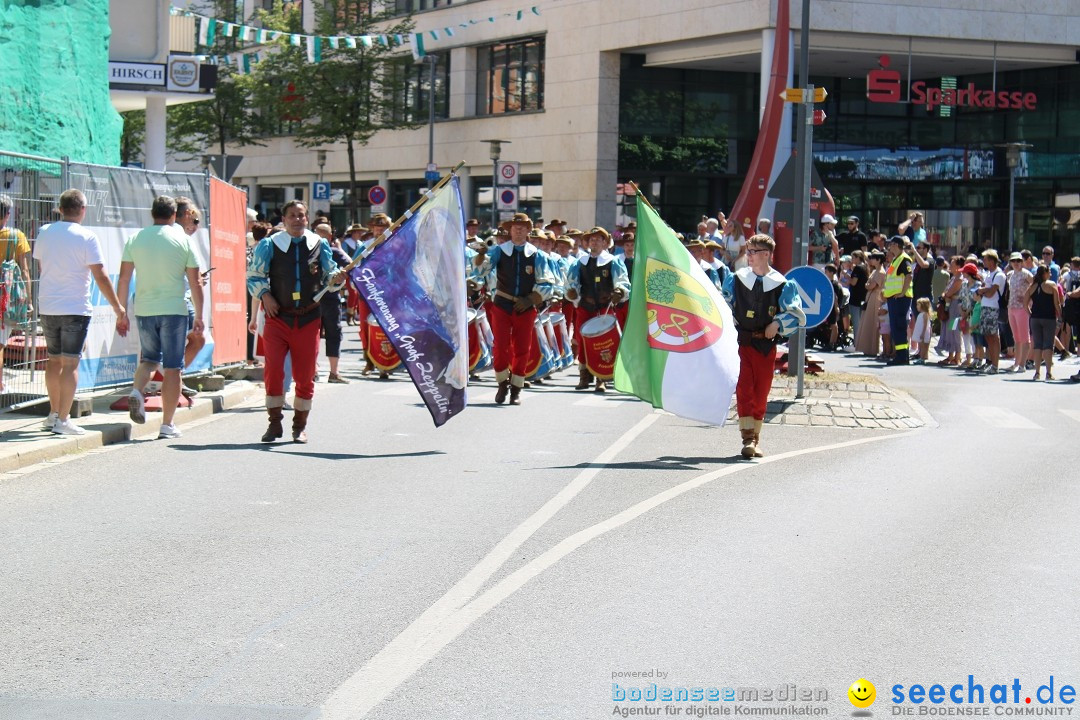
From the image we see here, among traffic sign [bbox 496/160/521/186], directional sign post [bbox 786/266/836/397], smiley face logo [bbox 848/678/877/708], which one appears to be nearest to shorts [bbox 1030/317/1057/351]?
directional sign post [bbox 786/266/836/397]

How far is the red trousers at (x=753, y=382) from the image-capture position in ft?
41.5

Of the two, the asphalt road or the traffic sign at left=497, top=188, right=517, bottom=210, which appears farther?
the traffic sign at left=497, top=188, right=517, bottom=210

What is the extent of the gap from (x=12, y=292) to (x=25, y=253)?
1.23 ft

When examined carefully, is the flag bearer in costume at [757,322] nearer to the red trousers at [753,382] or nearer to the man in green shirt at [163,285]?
the red trousers at [753,382]

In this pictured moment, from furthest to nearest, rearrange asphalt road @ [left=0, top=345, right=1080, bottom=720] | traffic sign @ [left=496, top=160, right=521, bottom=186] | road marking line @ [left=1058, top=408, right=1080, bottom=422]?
traffic sign @ [left=496, top=160, right=521, bottom=186] → road marking line @ [left=1058, top=408, right=1080, bottom=422] → asphalt road @ [left=0, top=345, right=1080, bottom=720]

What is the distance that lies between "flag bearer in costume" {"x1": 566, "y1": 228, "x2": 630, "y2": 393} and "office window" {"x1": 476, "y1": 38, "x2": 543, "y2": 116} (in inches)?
1219

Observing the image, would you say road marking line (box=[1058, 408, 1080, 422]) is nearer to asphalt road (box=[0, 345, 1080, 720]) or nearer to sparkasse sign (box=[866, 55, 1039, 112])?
asphalt road (box=[0, 345, 1080, 720])

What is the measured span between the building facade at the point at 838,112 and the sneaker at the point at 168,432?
106 feet

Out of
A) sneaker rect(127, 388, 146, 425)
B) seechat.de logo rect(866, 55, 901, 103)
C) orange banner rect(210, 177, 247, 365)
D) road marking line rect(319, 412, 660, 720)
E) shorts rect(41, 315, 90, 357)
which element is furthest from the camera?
seechat.de logo rect(866, 55, 901, 103)

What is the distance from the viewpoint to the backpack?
12.5 m

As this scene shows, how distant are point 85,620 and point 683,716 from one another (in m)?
2.67

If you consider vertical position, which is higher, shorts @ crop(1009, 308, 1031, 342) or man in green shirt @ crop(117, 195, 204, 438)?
man in green shirt @ crop(117, 195, 204, 438)

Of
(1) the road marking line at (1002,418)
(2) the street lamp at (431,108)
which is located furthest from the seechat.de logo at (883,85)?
(1) the road marking line at (1002,418)

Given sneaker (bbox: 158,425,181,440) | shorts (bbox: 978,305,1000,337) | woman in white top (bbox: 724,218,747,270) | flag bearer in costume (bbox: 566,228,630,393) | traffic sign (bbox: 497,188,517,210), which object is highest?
traffic sign (bbox: 497,188,517,210)
